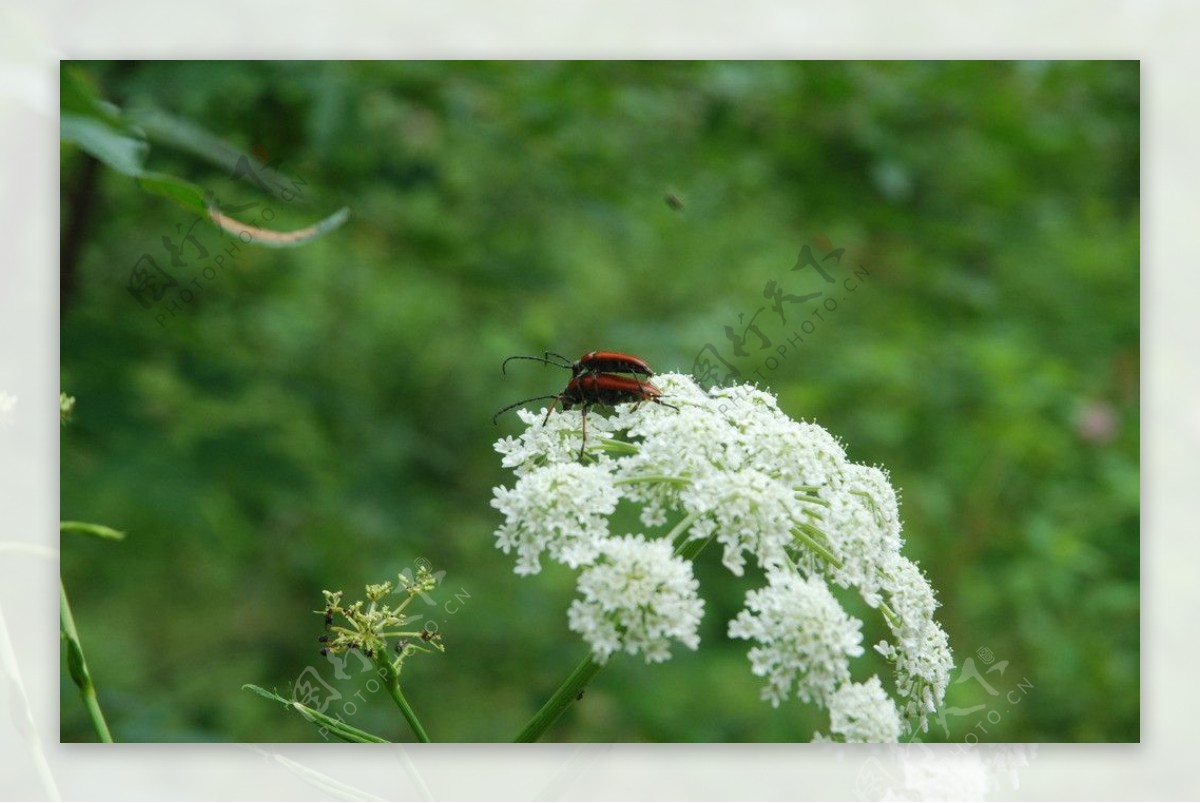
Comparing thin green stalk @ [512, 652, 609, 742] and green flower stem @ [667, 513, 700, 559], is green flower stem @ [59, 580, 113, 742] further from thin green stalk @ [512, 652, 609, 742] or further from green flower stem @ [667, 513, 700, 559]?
green flower stem @ [667, 513, 700, 559]

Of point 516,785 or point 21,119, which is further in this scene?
point 21,119

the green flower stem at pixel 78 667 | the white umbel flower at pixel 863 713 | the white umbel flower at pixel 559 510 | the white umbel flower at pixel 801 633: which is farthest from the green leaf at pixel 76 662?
the white umbel flower at pixel 863 713

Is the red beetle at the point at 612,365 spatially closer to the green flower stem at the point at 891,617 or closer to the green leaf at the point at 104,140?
the green flower stem at the point at 891,617

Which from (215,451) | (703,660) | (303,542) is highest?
(215,451)

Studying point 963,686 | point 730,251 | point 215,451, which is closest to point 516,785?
point 215,451

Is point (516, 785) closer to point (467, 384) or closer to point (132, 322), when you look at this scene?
point (132, 322)

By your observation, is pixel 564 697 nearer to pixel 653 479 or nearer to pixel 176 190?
pixel 653 479

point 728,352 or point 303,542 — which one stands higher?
point 728,352
